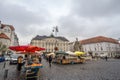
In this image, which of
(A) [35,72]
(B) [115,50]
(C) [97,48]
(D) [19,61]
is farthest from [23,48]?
(B) [115,50]

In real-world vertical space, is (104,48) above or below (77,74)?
above

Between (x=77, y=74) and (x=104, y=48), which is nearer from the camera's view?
(x=77, y=74)

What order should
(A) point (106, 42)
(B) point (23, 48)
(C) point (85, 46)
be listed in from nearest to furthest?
1. (B) point (23, 48)
2. (A) point (106, 42)
3. (C) point (85, 46)

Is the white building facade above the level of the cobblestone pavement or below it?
above

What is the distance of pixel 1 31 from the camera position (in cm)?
6700

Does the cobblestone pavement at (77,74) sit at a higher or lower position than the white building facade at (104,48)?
lower

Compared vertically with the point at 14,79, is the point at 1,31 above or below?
above

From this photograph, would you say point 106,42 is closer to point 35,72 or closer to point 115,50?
point 115,50

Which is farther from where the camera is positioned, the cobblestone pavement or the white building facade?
the white building facade

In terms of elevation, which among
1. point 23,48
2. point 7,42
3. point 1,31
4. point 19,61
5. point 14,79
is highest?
point 1,31

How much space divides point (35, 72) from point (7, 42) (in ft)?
199

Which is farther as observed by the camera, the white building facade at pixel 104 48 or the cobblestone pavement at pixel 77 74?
the white building facade at pixel 104 48

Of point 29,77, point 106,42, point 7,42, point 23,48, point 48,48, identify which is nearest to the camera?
point 29,77

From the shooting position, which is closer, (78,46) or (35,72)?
(35,72)
